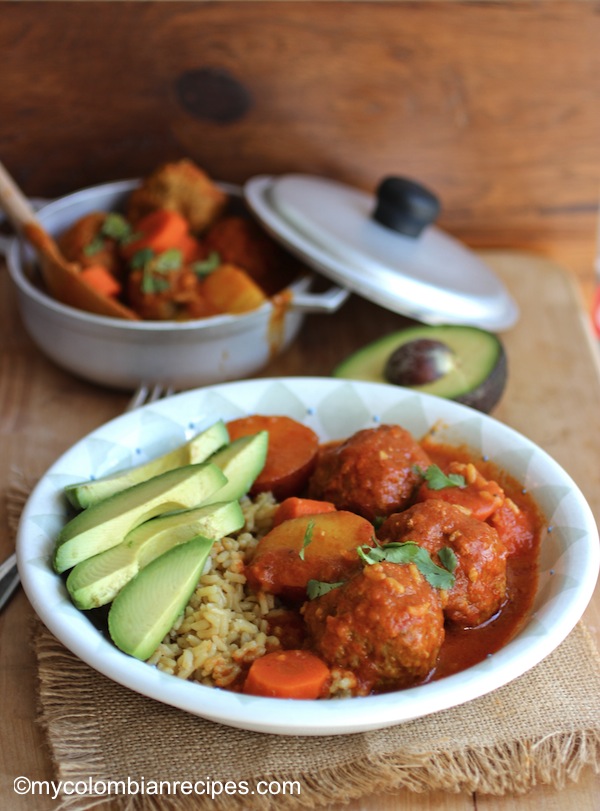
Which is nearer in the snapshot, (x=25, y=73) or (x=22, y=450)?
(x=22, y=450)

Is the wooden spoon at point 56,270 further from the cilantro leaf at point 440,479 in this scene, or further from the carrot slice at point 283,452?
the cilantro leaf at point 440,479

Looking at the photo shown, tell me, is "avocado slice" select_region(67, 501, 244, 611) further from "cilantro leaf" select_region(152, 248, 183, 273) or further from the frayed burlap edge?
"cilantro leaf" select_region(152, 248, 183, 273)

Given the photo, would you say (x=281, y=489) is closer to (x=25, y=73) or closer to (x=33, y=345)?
(x=33, y=345)

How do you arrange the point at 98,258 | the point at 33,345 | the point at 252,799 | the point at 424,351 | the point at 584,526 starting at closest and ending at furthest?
the point at 252,799 < the point at 584,526 < the point at 424,351 < the point at 98,258 < the point at 33,345

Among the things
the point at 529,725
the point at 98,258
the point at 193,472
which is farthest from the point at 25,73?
the point at 529,725

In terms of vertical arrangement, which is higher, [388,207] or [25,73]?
[25,73]

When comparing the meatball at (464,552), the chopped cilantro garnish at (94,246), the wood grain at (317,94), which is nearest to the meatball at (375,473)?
the meatball at (464,552)

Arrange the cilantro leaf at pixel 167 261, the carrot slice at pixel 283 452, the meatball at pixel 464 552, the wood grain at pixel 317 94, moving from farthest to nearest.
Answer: the wood grain at pixel 317 94
the cilantro leaf at pixel 167 261
the carrot slice at pixel 283 452
the meatball at pixel 464 552
